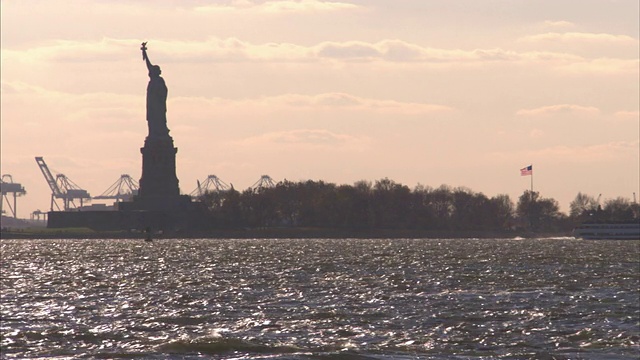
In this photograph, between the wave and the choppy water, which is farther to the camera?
the choppy water

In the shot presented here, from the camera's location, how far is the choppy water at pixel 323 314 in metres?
44.7

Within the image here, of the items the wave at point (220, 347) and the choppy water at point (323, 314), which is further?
the choppy water at point (323, 314)

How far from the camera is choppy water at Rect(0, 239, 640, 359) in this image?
44656 millimetres

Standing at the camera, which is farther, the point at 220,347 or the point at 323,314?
the point at 323,314

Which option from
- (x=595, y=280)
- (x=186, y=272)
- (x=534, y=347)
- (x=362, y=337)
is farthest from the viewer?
(x=186, y=272)

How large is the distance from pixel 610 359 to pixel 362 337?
32.7 feet

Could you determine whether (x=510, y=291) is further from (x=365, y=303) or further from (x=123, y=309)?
(x=123, y=309)

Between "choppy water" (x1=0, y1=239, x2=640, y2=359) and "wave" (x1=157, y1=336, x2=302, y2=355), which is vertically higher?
"choppy water" (x1=0, y1=239, x2=640, y2=359)

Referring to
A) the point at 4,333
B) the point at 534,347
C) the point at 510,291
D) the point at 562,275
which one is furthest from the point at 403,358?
the point at 562,275

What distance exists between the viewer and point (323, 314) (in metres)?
56.6

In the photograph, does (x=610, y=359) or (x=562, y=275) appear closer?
(x=610, y=359)

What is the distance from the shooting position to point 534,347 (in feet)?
148

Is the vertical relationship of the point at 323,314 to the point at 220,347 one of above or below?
above

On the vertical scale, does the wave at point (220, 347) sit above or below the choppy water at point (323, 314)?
below
